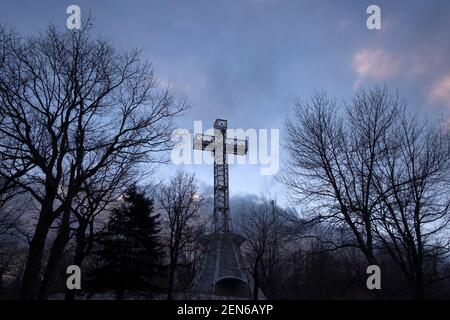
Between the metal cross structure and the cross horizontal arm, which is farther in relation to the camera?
the cross horizontal arm

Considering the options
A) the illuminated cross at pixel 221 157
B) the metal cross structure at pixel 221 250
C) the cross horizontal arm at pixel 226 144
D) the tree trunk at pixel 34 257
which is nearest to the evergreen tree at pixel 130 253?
the metal cross structure at pixel 221 250

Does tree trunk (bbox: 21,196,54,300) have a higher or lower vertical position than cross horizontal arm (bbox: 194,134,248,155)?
lower

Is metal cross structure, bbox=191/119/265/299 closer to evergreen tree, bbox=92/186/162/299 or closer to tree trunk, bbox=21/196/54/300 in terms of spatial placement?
evergreen tree, bbox=92/186/162/299

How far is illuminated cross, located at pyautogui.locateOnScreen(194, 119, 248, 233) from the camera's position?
121 feet

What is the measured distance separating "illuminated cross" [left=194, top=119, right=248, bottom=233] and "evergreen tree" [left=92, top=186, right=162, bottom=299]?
26.3 feet

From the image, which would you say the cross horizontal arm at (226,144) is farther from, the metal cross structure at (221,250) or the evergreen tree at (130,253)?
the evergreen tree at (130,253)

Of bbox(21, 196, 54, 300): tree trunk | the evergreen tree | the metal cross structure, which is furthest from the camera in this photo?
the metal cross structure

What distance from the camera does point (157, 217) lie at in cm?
3184

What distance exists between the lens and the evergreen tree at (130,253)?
90.3 feet

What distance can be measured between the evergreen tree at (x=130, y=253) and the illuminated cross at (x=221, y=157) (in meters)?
8.02

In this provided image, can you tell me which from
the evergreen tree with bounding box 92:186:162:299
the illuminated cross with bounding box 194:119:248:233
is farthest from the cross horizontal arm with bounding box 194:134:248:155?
the evergreen tree with bounding box 92:186:162:299

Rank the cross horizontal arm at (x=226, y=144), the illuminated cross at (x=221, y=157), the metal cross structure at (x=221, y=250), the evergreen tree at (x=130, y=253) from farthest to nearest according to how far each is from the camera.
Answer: the cross horizontal arm at (x=226, y=144) → the illuminated cross at (x=221, y=157) → the metal cross structure at (x=221, y=250) → the evergreen tree at (x=130, y=253)

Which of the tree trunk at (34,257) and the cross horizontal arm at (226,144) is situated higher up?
the cross horizontal arm at (226,144)

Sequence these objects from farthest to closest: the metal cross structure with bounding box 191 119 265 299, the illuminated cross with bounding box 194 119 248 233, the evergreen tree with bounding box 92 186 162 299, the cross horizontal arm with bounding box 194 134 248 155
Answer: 1. the cross horizontal arm with bounding box 194 134 248 155
2. the illuminated cross with bounding box 194 119 248 233
3. the metal cross structure with bounding box 191 119 265 299
4. the evergreen tree with bounding box 92 186 162 299
